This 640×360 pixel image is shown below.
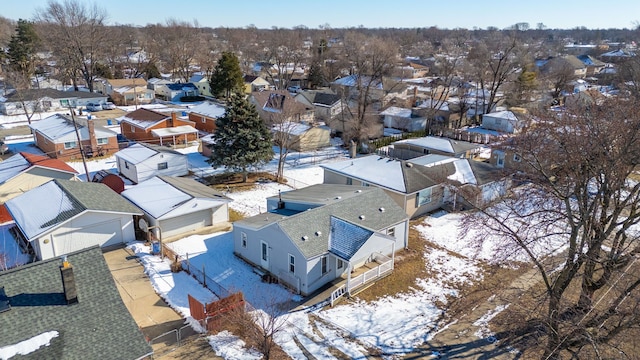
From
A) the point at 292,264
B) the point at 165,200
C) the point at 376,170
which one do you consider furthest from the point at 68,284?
the point at 376,170

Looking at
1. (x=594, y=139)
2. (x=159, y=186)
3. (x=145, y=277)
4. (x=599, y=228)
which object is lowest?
(x=145, y=277)

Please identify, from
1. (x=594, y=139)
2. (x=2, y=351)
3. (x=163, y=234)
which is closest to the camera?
(x=2, y=351)

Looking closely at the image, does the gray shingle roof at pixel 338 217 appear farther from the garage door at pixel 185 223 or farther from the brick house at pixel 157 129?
the brick house at pixel 157 129

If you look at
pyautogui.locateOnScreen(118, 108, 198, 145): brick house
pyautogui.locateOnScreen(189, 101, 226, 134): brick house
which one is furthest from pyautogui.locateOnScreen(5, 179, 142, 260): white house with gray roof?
pyautogui.locateOnScreen(189, 101, 226, 134): brick house

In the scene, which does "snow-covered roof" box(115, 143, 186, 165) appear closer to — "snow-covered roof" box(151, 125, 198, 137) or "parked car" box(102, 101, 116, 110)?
"snow-covered roof" box(151, 125, 198, 137)

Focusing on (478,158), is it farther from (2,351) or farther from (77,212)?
(2,351)

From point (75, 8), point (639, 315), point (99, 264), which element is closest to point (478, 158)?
point (639, 315)
